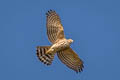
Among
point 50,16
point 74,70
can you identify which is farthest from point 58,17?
point 74,70

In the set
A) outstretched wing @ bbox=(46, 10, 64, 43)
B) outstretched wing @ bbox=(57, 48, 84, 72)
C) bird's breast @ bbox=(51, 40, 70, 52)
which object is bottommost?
outstretched wing @ bbox=(57, 48, 84, 72)

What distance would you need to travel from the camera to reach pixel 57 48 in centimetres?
2583

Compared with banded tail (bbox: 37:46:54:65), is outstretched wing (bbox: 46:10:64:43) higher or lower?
higher

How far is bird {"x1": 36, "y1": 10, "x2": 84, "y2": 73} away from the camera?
25828 millimetres

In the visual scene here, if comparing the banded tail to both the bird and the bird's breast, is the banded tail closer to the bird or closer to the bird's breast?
the bird

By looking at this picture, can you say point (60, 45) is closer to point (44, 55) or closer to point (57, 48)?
point (57, 48)

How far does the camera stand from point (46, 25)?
2612 cm

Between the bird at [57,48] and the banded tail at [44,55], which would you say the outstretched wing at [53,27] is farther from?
the banded tail at [44,55]

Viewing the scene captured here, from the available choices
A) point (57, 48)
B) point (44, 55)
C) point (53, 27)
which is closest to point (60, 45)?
point (57, 48)

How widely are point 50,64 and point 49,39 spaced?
948 millimetres

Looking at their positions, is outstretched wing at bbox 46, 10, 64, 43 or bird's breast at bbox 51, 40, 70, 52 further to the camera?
outstretched wing at bbox 46, 10, 64, 43

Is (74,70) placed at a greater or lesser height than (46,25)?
lesser

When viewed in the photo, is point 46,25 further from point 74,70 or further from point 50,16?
point 74,70

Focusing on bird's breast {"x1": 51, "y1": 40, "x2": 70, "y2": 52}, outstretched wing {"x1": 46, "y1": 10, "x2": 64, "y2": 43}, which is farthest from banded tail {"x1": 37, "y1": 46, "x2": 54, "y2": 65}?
outstretched wing {"x1": 46, "y1": 10, "x2": 64, "y2": 43}
